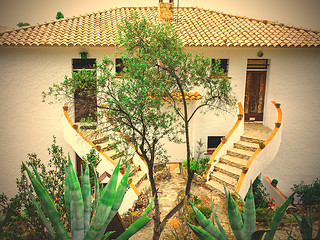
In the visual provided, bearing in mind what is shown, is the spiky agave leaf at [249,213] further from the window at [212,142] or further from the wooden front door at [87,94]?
the window at [212,142]

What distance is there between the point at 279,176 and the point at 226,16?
8.78 metres

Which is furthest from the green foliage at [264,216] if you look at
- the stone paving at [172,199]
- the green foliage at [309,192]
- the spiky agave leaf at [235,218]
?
the spiky agave leaf at [235,218]

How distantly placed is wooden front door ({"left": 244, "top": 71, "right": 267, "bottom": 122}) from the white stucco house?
1.9 inches

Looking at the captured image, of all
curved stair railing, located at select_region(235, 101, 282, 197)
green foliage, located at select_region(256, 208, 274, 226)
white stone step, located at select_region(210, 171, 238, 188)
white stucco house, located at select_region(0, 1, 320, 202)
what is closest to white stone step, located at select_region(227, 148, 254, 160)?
curved stair railing, located at select_region(235, 101, 282, 197)

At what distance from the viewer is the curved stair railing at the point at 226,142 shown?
9.16 meters

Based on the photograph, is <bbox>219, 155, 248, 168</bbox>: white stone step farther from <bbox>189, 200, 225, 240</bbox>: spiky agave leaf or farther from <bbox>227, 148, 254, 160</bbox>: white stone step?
<bbox>189, 200, 225, 240</bbox>: spiky agave leaf

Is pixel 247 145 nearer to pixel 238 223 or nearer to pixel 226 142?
pixel 226 142

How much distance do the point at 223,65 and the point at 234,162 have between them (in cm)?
458

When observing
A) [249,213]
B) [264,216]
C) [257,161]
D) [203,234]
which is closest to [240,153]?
[257,161]

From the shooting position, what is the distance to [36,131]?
10297 mm

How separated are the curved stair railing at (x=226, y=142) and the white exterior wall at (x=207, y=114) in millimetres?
1211

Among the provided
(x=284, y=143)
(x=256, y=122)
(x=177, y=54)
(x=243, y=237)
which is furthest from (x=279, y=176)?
(x=243, y=237)

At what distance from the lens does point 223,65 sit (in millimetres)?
10977

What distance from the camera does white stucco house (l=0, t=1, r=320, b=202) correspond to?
9898 millimetres
